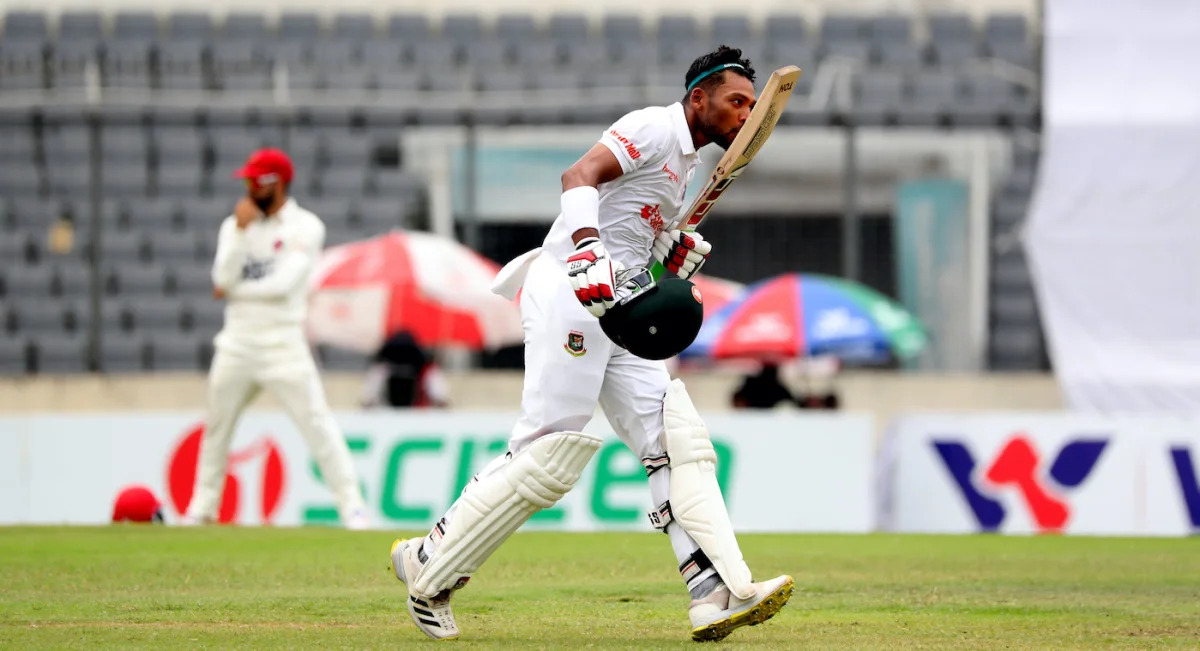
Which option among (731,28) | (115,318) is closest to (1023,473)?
(115,318)

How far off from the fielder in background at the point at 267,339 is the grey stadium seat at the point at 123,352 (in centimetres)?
648

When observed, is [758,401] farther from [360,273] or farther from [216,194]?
[216,194]

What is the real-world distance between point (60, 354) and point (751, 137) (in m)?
12.7

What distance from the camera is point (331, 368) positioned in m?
17.9

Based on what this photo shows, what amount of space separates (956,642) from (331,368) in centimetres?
1296

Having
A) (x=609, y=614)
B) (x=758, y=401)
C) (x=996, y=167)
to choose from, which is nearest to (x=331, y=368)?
(x=758, y=401)

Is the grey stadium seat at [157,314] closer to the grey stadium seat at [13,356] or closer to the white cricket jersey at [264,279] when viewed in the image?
the grey stadium seat at [13,356]

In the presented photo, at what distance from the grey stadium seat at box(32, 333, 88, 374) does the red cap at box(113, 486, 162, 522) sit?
589 centimetres

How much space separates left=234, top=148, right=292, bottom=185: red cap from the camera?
36.0ft

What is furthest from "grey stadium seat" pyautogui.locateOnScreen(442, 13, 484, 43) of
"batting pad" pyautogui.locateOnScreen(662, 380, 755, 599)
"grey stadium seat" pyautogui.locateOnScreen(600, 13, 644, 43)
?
"batting pad" pyautogui.locateOnScreen(662, 380, 755, 599)

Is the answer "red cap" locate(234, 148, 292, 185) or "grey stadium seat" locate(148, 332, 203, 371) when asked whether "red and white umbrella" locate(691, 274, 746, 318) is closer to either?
"grey stadium seat" locate(148, 332, 203, 371)

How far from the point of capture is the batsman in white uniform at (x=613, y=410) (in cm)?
551

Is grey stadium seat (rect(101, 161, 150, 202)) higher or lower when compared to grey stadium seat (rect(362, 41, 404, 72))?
lower

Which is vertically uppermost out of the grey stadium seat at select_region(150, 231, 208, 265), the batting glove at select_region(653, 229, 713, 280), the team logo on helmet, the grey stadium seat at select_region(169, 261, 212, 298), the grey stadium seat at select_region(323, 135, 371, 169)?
the batting glove at select_region(653, 229, 713, 280)
